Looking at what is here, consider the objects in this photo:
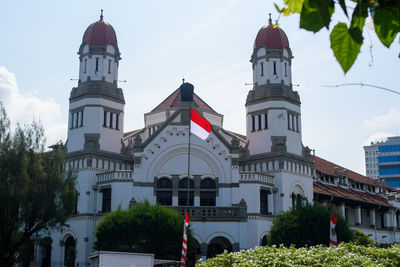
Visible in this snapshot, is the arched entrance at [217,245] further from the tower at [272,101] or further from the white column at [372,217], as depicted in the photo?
the white column at [372,217]

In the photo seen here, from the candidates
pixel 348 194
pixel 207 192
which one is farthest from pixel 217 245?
pixel 348 194

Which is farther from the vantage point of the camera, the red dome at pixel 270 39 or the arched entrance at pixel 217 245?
the red dome at pixel 270 39

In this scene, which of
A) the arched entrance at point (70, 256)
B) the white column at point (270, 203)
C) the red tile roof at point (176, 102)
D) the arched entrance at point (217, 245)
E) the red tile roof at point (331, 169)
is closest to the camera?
the arched entrance at point (217, 245)

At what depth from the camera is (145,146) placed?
46000 mm

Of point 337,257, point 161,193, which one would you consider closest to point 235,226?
point 161,193

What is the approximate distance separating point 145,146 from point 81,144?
679 centimetres

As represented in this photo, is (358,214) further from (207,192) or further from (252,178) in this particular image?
(207,192)

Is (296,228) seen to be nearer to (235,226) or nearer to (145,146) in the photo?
(235,226)

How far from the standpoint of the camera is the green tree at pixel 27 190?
34062mm

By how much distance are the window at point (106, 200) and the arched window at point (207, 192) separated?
8237 mm

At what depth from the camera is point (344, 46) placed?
2.94m

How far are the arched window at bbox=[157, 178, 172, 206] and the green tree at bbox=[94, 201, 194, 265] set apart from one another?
7.82 metres

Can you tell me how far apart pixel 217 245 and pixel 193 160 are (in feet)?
24.6

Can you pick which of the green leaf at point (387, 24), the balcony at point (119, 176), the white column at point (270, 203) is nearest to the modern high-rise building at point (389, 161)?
the white column at point (270, 203)
